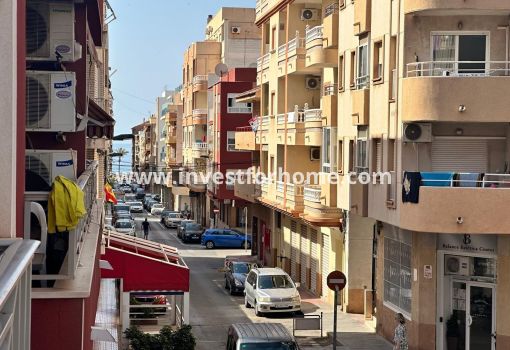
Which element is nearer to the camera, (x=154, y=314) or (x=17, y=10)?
(x=17, y=10)

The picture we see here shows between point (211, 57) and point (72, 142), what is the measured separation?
5657 cm

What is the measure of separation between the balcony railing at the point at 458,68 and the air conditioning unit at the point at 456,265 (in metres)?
4.39

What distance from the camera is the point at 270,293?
29.5 meters

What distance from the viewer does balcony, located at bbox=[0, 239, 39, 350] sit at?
5.33 m

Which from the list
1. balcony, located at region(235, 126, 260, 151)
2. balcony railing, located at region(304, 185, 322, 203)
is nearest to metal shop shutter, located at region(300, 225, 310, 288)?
balcony railing, located at region(304, 185, 322, 203)

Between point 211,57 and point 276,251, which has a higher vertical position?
point 211,57

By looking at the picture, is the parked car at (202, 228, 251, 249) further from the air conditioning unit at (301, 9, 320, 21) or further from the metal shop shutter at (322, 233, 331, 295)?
the metal shop shutter at (322, 233, 331, 295)

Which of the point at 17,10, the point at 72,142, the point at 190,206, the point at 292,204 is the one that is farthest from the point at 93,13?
the point at 190,206

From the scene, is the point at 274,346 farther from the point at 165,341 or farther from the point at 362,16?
the point at 362,16

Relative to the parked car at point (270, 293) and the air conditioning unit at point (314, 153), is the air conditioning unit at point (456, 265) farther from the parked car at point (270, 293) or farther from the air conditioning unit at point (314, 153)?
the air conditioning unit at point (314, 153)

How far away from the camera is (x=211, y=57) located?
74750mm

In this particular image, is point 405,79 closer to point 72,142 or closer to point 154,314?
point 72,142

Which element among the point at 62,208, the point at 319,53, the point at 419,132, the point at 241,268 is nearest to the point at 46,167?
the point at 62,208

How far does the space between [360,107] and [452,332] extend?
6.94m
